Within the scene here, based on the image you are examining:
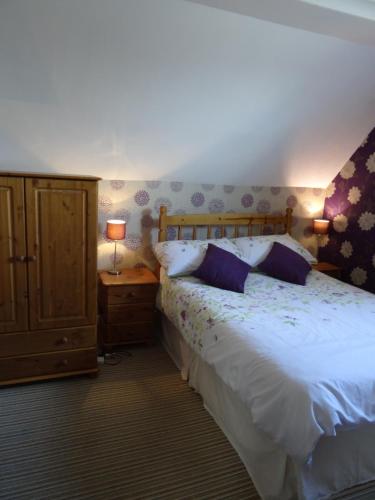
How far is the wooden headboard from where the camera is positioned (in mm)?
3441

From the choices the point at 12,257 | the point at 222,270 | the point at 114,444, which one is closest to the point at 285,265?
the point at 222,270

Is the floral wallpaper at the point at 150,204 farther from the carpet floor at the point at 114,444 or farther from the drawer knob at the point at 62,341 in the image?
the carpet floor at the point at 114,444

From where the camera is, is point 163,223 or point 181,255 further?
point 163,223

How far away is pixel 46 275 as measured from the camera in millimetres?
2535

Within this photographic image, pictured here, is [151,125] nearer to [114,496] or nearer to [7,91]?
[7,91]

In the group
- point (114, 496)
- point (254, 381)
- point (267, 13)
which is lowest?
point (114, 496)

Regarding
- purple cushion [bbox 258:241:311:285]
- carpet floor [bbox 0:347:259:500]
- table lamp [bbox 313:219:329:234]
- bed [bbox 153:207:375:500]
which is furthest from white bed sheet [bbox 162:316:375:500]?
table lamp [bbox 313:219:329:234]

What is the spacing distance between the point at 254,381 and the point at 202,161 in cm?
212

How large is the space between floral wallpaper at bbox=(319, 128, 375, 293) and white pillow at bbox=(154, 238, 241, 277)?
1.37 meters

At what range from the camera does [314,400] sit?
1.55 m

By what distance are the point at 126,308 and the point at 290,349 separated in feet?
5.24

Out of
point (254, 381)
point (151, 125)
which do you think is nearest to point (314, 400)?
point (254, 381)

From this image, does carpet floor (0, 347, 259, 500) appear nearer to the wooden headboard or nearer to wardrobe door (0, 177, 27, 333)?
wardrobe door (0, 177, 27, 333)

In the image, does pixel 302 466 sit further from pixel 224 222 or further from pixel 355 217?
pixel 355 217
